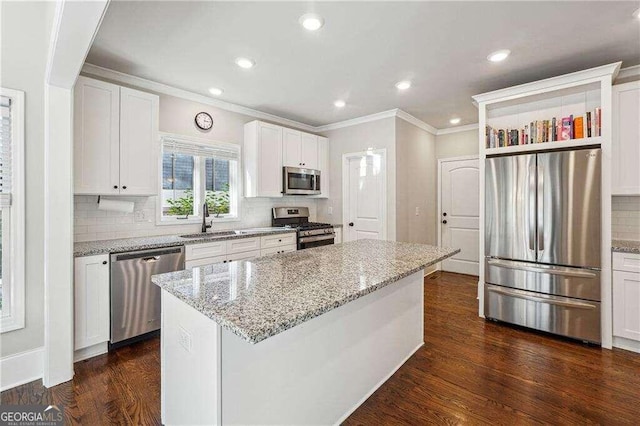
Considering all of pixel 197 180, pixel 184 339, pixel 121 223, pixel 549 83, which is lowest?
pixel 184 339

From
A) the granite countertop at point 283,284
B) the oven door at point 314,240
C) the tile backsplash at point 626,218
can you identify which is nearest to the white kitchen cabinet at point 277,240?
the oven door at point 314,240

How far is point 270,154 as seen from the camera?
4277mm

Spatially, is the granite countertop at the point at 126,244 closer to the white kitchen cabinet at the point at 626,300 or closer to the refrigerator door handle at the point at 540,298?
the refrigerator door handle at the point at 540,298

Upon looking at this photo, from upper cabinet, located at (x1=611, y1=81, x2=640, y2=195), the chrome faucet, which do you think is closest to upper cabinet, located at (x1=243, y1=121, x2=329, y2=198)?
the chrome faucet

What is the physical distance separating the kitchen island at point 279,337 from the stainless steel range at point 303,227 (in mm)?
2059

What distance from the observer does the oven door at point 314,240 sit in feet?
13.9

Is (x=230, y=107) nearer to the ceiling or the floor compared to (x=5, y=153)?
nearer to the ceiling

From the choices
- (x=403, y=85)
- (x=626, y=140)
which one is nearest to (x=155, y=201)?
(x=403, y=85)

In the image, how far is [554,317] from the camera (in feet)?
9.29

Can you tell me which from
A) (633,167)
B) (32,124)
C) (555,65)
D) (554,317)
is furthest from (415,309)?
(32,124)

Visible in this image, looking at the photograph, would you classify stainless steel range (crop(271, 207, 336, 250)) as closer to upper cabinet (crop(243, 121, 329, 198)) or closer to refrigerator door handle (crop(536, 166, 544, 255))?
upper cabinet (crop(243, 121, 329, 198))

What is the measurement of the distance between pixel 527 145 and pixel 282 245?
3.06m

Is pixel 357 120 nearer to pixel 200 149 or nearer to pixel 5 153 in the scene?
pixel 200 149

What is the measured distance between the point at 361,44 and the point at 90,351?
3.47m
